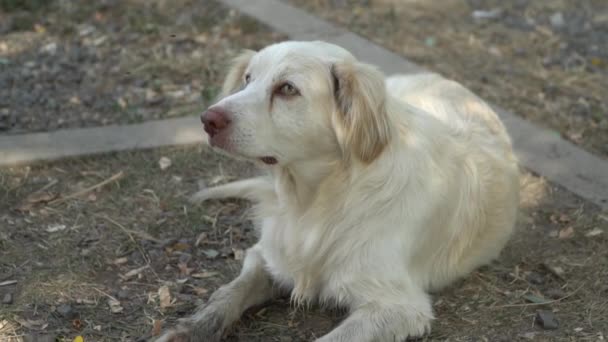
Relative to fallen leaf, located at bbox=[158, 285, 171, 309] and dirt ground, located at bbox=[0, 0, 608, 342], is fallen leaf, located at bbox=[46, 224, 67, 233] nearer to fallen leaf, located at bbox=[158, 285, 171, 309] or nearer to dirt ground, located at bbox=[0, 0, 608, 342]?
dirt ground, located at bbox=[0, 0, 608, 342]

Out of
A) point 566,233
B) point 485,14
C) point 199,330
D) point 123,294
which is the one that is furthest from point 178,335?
point 485,14

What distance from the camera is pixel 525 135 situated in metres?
5.40

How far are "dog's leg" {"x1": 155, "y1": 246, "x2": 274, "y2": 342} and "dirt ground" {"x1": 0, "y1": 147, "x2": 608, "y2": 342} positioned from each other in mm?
88

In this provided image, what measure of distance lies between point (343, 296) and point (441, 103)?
137 cm

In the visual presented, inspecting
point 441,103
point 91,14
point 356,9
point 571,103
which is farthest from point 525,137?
point 91,14

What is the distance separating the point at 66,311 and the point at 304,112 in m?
1.36

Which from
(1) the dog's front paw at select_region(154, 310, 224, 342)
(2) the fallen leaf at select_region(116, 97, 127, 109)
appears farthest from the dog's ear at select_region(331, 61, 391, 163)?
(2) the fallen leaf at select_region(116, 97, 127, 109)

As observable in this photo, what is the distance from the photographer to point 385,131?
328 cm

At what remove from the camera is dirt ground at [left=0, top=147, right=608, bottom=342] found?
3617 mm

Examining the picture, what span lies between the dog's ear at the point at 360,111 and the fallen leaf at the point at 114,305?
1238 mm

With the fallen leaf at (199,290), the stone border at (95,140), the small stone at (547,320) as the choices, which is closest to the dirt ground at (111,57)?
the stone border at (95,140)

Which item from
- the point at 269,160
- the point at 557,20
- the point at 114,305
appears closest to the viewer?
the point at 269,160

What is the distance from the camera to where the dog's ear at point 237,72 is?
148 inches

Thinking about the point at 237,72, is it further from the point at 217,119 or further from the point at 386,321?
the point at 386,321
